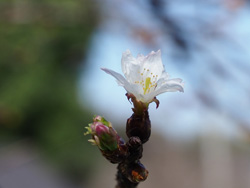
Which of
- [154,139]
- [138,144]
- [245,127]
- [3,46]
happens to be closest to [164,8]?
[245,127]

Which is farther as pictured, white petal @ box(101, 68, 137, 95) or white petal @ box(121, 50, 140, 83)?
white petal @ box(121, 50, 140, 83)

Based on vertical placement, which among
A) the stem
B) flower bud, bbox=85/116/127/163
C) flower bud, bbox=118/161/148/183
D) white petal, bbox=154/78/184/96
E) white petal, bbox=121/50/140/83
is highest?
white petal, bbox=121/50/140/83

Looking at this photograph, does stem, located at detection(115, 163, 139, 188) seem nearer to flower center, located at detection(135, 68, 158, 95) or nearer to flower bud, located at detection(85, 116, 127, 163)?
flower bud, located at detection(85, 116, 127, 163)

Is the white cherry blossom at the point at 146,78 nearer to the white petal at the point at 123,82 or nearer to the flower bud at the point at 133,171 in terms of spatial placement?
the white petal at the point at 123,82

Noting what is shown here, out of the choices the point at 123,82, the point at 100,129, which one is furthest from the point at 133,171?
the point at 123,82

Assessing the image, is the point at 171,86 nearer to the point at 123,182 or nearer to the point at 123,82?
the point at 123,82

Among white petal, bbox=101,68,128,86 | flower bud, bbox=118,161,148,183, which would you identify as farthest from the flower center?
flower bud, bbox=118,161,148,183

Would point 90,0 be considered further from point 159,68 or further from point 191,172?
point 191,172

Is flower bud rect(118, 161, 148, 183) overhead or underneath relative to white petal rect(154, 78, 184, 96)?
underneath
